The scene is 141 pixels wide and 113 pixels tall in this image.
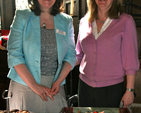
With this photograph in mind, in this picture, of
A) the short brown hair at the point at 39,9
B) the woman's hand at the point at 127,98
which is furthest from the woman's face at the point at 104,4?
the woman's hand at the point at 127,98

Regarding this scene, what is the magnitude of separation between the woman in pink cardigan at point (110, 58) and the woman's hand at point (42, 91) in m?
0.40

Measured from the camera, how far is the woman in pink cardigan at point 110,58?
4.91ft

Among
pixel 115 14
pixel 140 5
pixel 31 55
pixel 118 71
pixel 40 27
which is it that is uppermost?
pixel 140 5

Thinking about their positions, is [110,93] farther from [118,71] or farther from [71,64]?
[71,64]

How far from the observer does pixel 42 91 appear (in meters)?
1.32

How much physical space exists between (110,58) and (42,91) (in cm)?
59

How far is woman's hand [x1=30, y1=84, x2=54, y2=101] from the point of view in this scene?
1317 millimetres

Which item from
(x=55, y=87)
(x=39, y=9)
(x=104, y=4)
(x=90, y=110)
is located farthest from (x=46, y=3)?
(x=90, y=110)

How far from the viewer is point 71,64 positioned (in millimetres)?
1504

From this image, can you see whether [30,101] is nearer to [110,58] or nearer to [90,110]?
[90,110]

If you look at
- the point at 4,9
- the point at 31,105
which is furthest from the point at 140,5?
the point at 4,9

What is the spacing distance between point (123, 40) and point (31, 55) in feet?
2.35

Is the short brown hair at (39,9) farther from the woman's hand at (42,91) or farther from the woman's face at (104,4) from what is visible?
the woman's hand at (42,91)

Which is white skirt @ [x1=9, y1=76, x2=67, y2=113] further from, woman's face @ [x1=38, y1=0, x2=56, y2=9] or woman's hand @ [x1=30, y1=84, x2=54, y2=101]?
woman's face @ [x1=38, y1=0, x2=56, y2=9]
